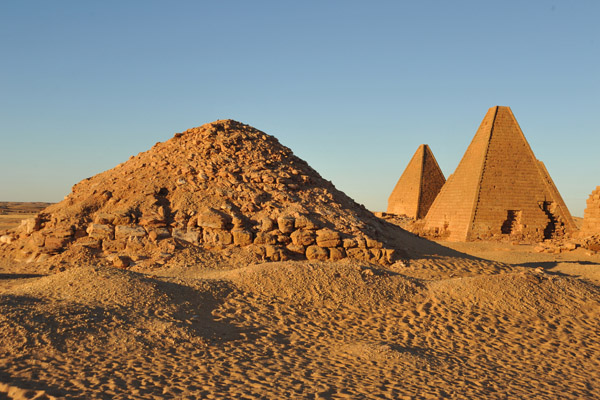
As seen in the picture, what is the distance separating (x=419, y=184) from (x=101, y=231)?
75.0 ft

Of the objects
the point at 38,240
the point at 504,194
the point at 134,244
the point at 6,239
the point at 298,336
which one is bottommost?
the point at 298,336

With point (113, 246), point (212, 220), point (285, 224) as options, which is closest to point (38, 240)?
point (113, 246)

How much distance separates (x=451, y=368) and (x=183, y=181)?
885cm

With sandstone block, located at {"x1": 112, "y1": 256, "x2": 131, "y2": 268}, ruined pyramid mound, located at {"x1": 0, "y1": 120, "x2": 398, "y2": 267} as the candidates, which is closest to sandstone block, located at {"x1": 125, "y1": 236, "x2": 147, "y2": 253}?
ruined pyramid mound, located at {"x1": 0, "y1": 120, "x2": 398, "y2": 267}

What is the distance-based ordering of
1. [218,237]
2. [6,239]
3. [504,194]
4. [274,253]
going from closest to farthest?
1. [274,253]
2. [218,237]
3. [6,239]
4. [504,194]

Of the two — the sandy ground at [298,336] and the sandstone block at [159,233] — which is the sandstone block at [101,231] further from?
the sandy ground at [298,336]

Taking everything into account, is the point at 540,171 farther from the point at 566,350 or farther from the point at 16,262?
the point at 16,262

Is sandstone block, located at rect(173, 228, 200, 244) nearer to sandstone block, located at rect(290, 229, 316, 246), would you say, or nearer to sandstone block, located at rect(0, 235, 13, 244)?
sandstone block, located at rect(290, 229, 316, 246)

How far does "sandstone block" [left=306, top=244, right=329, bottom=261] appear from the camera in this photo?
Answer: 36.3 feet

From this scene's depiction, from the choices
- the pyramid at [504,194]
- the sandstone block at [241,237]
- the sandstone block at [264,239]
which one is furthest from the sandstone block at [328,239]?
the pyramid at [504,194]

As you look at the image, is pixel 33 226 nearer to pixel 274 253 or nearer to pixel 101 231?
pixel 101 231

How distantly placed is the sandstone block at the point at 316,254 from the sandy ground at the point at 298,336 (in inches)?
89.5

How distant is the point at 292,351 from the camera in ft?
18.5

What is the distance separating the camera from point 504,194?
20.9 m
